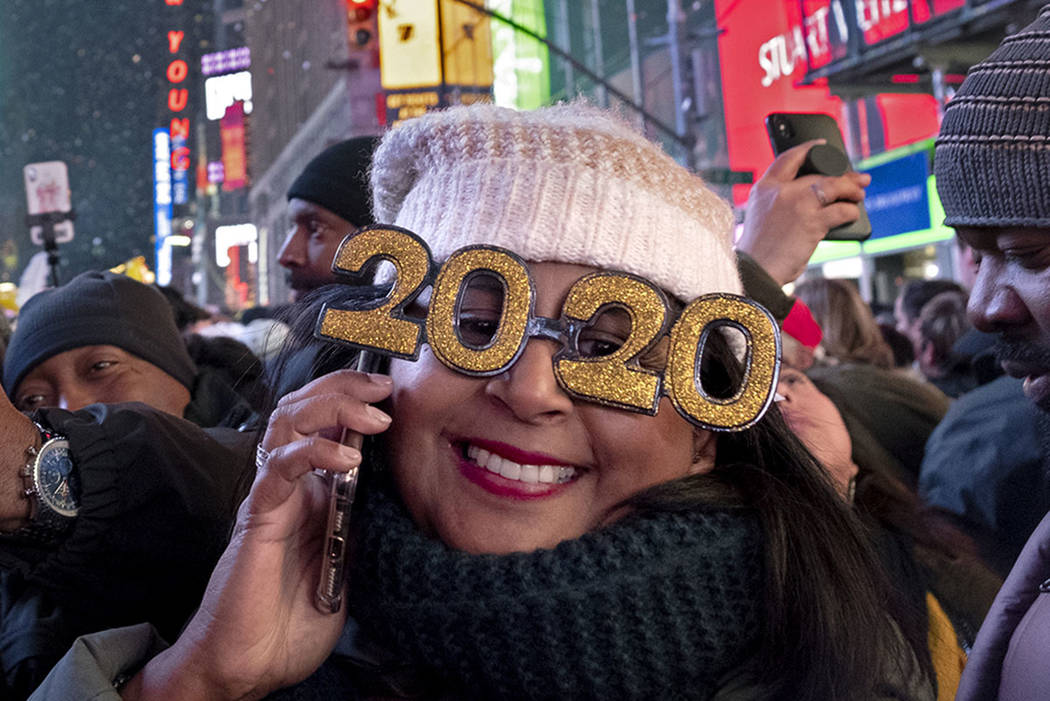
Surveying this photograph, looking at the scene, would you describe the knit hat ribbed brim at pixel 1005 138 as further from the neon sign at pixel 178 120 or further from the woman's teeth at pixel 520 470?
the neon sign at pixel 178 120

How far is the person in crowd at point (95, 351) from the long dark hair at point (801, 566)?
115cm

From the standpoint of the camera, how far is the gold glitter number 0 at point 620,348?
Result: 56.9 inches

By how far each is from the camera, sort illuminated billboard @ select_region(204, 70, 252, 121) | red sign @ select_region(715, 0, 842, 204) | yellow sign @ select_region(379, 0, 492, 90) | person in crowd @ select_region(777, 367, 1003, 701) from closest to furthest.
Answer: person in crowd @ select_region(777, 367, 1003, 701) → red sign @ select_region(715, 0, 842, 204) → yellow sign @ select_region(379, 0, 492, 90) → illuminated billboard @ select_region(204, 70, 252, 121)

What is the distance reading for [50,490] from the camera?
67.6 inches

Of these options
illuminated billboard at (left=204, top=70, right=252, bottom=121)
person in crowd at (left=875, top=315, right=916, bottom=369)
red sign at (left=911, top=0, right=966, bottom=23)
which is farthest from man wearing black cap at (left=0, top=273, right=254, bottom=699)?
illuminated billboard at (left=204, top=70, right=252, bottom=121)

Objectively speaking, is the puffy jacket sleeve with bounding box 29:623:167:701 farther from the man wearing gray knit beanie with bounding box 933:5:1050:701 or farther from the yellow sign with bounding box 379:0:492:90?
the yellow sign with bounding box 379:0:492:90

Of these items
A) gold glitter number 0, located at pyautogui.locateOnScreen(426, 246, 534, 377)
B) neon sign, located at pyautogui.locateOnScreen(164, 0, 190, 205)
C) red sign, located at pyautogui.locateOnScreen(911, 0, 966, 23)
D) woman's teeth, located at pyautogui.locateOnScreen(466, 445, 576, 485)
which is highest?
neon sign, located at pyautogui.locateOnScreen(164, 0, 190, 205)

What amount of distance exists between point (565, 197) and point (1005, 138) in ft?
2.18

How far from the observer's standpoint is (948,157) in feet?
5.33

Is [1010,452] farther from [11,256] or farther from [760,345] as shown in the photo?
[11,256]

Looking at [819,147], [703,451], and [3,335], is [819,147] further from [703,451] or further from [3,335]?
[3,335]

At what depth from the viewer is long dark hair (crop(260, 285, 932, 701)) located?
4.94 ft

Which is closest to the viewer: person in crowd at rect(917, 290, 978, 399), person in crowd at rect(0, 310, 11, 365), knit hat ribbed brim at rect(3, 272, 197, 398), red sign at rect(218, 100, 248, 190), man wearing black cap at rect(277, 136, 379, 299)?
knit hat ribbed brim at rect(3, 272, 197, 398)

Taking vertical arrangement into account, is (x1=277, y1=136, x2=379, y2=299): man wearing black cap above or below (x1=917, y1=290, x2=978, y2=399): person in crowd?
above
